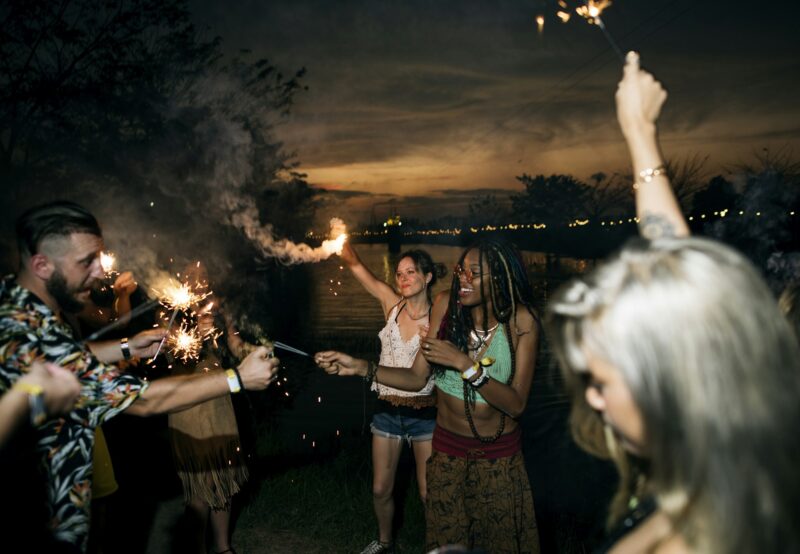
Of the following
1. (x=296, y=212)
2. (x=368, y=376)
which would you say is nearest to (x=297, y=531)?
(x=368, y=376)

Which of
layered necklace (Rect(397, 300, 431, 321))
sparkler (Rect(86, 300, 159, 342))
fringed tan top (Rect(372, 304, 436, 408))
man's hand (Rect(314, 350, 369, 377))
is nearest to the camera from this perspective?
sparkler (Rect(86, 300, 159, 342))

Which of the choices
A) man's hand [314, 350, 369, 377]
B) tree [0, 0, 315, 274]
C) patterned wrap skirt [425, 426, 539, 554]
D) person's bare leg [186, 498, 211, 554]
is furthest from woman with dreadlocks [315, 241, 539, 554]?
tree [0, 0, 315, 274]

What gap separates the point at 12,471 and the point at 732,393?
279 cm

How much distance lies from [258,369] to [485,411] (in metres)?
1.47

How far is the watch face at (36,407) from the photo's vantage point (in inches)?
79.7

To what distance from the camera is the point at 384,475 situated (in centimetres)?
497

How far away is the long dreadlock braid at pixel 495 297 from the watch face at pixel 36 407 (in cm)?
242

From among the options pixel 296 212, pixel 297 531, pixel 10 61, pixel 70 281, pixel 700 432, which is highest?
pixel 10 61

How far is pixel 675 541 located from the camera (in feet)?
4.27

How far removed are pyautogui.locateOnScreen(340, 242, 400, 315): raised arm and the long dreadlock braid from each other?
155 cm

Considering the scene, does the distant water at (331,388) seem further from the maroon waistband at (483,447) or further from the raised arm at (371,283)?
the maroon waistband at (483,447)

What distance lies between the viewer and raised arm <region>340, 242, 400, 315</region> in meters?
5.71

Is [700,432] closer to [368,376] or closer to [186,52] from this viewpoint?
[368,376]

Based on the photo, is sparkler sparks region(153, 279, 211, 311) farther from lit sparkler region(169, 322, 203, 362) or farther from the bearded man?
the bearded man
